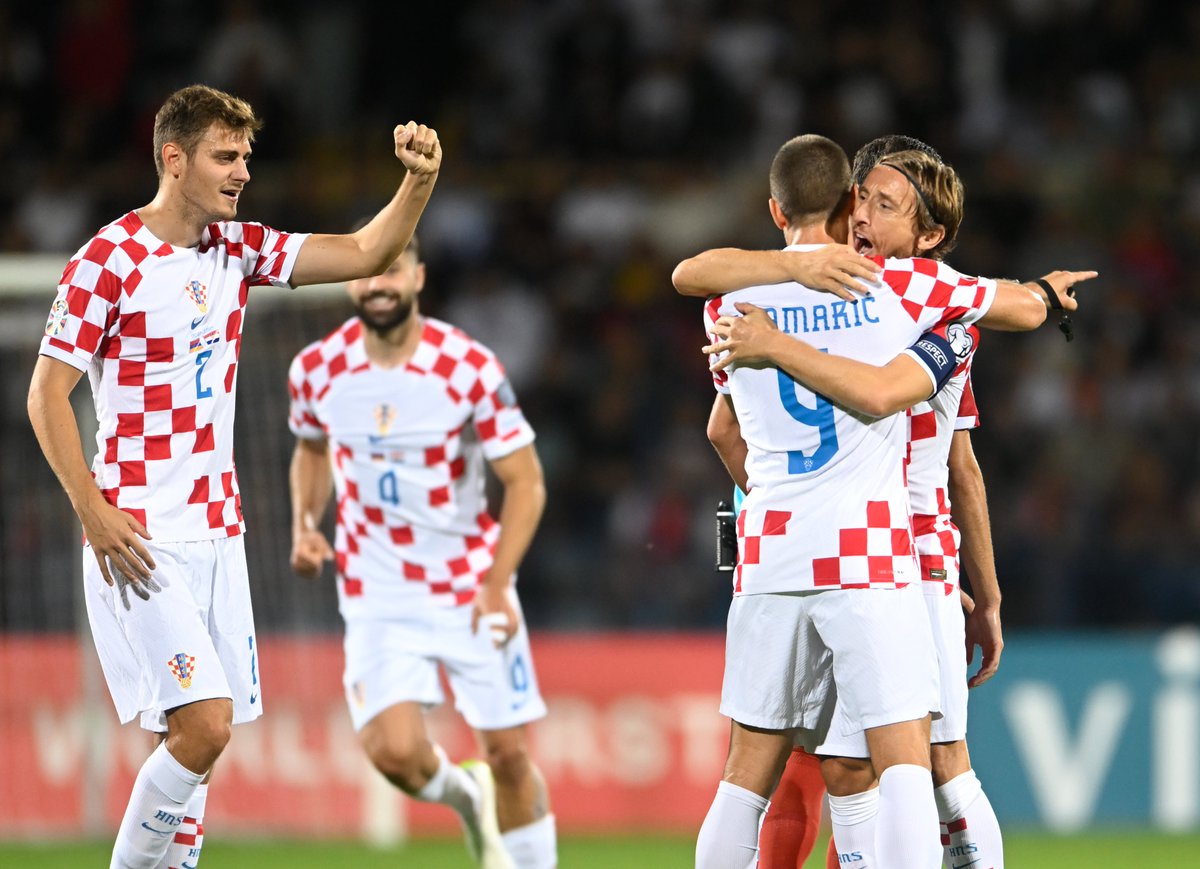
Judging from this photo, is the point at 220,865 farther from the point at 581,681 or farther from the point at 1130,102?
the point at 1130,102

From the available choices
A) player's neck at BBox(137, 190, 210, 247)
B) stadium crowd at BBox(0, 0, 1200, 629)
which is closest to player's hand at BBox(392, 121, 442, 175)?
player's neck at BBox(137, 190, 210, 247)

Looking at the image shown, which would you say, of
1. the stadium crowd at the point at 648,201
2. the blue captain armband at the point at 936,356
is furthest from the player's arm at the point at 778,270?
the stadium crowd at the point at 648,201

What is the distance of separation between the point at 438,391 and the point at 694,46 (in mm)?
7137

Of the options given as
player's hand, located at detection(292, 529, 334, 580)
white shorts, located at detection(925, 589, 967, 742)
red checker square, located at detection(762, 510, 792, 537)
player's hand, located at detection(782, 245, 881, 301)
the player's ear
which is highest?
the player's ear

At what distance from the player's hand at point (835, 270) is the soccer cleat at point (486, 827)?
2918mm

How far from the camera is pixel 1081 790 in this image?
32.4 ft

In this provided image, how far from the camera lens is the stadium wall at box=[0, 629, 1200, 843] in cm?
971

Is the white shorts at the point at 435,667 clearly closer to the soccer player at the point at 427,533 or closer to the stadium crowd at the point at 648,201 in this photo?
the soccer player at the point at 427,533

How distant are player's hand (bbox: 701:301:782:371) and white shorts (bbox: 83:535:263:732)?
160 centimetres

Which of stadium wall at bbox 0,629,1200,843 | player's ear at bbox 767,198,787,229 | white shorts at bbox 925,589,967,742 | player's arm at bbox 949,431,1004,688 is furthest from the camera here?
stadium wall at bbox 0,629,1200,843

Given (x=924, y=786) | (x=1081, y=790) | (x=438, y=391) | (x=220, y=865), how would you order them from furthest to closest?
(x=1081, y=790) < (x=220, y=865) < (x=438, y=391) < (x=924, y=786)

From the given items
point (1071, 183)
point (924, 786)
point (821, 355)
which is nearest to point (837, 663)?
point (924, 786)

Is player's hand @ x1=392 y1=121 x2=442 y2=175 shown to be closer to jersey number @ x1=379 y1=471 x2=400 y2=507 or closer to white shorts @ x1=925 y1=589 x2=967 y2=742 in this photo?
white shorts @ x1=925 y1=589 x2=967 y2=742

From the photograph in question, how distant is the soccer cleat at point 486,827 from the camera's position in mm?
6738
